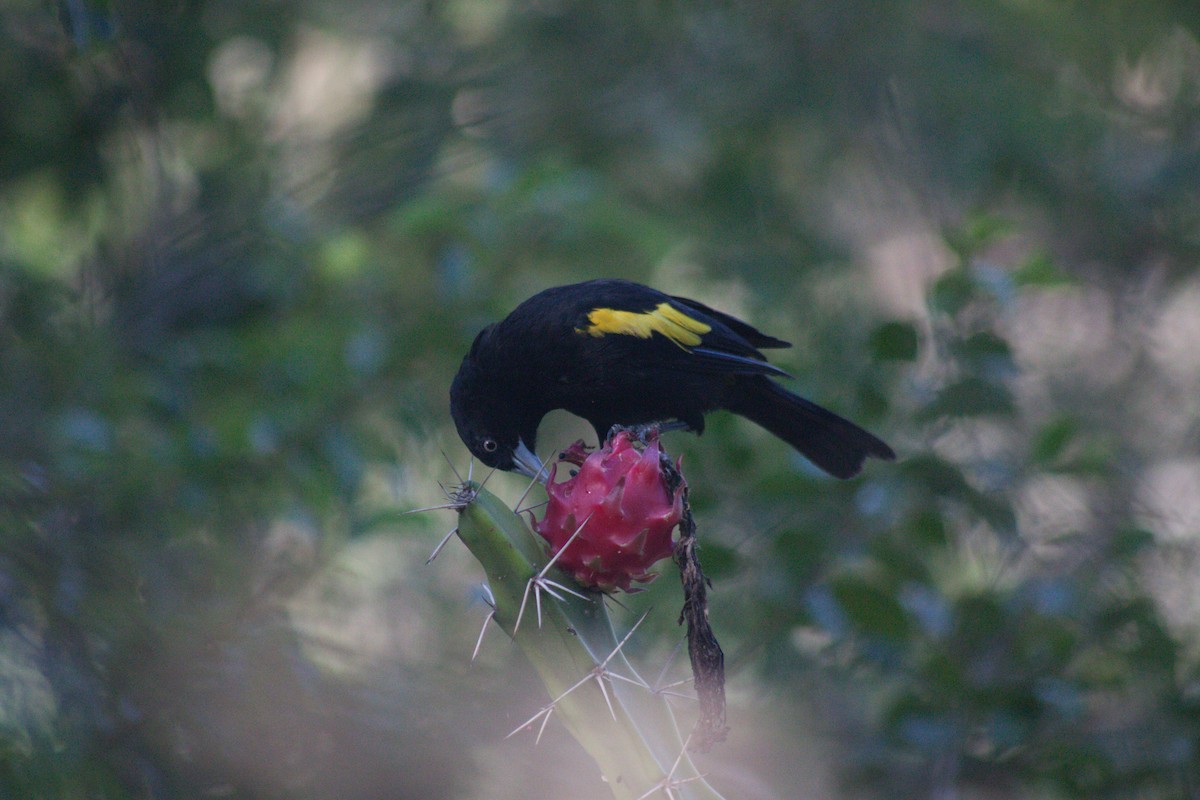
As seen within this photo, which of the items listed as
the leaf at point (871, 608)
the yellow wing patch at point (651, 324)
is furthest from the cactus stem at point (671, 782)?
the yellow wing patch at point (651, 324)

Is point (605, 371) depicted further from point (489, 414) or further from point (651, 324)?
point (489, 414)

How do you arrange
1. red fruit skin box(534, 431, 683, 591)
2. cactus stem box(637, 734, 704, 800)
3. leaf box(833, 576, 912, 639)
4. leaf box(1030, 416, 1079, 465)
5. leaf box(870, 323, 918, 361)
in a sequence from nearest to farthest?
cactus stem box(637, 734, 704, 800) < red fruit skin box(534, 431, 683, 591) < leaf box(833, 576, 912, 639) < leaf box(870, 323, 918, 361) < leaf box(1030, 416, 1079, 465)

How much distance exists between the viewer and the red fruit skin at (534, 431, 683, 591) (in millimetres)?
1646

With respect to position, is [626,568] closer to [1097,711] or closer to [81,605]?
[81,605]

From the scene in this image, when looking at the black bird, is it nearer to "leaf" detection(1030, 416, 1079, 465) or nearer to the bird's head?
the bird's head

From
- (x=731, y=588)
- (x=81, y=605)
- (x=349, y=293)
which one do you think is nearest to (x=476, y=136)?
(x=349, y=293)

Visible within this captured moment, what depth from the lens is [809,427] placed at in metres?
3.11

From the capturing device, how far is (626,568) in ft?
5.46

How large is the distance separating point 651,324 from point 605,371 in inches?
7.1

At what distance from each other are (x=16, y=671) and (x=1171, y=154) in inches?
212

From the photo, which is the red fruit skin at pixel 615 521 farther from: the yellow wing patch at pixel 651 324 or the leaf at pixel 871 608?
the yellow wing patch at pixel 651 324

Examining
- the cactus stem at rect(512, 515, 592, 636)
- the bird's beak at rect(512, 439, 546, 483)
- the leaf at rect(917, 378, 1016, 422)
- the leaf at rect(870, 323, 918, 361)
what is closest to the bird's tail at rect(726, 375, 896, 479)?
the leaf at rect(917, 378, 1016, 422)

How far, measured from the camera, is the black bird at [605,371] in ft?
9.45

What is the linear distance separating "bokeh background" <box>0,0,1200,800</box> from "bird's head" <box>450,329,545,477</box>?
0.14 meters
